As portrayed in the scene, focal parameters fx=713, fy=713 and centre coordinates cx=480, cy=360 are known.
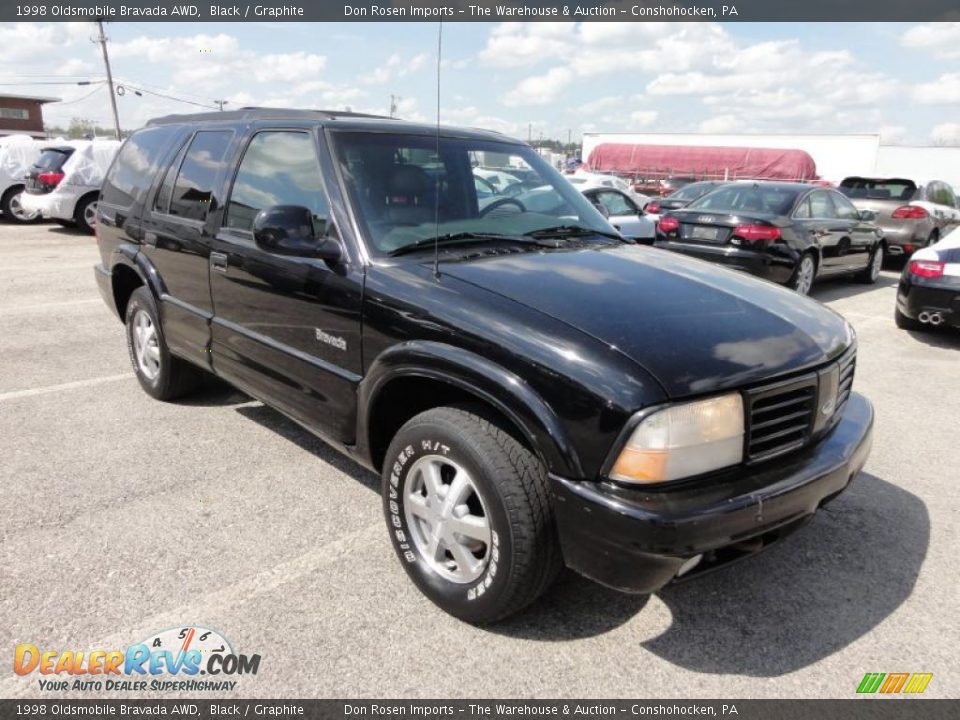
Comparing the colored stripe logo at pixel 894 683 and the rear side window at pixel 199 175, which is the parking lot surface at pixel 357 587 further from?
the rear side window at pixel 199 175

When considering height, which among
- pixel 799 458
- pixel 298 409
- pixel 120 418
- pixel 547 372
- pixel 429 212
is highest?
pixel 429 212

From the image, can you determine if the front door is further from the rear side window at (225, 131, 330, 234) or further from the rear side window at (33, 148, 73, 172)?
the rear side window at (33, 148, 73, 172)

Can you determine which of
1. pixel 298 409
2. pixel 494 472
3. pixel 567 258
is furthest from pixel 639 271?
pixel 298 409

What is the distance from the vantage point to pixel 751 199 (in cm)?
922

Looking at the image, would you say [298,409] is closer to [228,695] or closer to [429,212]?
[429,212]

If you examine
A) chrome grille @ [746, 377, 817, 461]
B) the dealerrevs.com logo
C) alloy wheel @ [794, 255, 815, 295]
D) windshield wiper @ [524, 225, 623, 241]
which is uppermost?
windshield wiper @ [524, 225, 623, 241]

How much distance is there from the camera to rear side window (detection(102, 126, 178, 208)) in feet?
15.4

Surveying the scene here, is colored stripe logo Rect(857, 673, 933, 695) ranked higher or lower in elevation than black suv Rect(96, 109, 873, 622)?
lower

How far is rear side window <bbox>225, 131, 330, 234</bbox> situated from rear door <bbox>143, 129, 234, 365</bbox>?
22 cm

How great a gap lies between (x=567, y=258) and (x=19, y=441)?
11.3 feet

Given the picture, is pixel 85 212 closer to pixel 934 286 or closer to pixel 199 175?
pixel 199 175

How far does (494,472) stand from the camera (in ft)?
7.89

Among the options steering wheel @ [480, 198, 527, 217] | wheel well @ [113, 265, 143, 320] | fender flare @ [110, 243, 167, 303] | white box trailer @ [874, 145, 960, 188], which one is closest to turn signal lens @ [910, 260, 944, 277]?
steering wheel @ [480, 198, 527, 217]

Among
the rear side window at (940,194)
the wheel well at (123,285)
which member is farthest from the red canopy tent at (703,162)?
the wheel well at (123,285)
